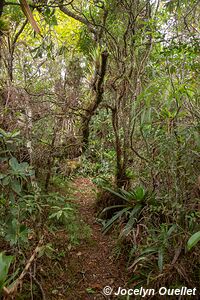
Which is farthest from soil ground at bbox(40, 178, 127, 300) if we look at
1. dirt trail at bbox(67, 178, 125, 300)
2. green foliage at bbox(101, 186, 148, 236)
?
green foliage at bbox(101, 186, 148, 236)

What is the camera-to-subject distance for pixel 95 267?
2.71 meters

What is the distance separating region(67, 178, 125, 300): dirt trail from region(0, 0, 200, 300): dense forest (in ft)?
0.04

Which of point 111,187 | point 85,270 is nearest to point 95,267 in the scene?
point 85,270

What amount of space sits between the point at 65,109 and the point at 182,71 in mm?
1682

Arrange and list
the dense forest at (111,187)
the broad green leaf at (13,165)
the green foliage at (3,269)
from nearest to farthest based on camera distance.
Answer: the green foliage at (3,269) < the broad green leaf at (13,165) < the dense forest at (111,187)

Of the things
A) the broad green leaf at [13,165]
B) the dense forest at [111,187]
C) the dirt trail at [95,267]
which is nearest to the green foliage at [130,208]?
the dense forest at [111,187]

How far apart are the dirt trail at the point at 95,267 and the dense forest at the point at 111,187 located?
1 cm

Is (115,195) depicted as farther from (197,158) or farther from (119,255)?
(197,158)

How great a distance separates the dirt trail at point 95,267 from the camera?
7.64 ft

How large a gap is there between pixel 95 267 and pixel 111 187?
4.54 feet

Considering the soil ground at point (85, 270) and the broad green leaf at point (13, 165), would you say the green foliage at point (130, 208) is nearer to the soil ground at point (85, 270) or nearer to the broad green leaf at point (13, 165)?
the soil ground at point (85, 270)

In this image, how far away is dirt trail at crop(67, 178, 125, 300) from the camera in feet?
7.64

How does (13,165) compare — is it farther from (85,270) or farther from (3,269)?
(85,270)

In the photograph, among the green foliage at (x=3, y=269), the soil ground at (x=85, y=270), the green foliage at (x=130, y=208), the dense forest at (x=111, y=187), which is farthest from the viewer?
the green foliage at (x=130, y=208)
